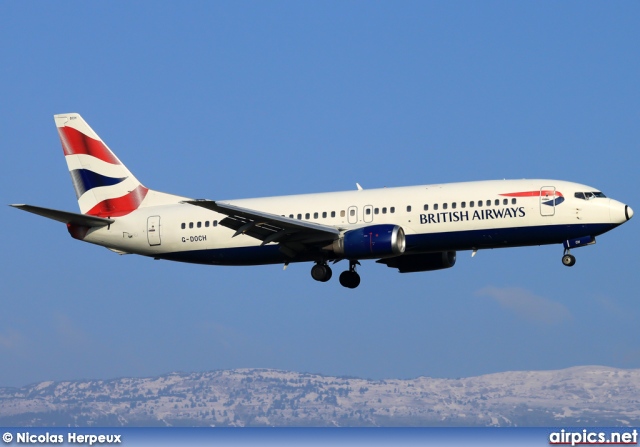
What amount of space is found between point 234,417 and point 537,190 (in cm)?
12539

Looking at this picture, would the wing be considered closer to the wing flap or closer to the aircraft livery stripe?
the wing flap

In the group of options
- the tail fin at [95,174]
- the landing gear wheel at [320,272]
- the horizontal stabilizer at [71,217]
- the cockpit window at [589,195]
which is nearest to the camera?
the cockpit window at [589,195]

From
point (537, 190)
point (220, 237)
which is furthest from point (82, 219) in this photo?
point (537, 190)

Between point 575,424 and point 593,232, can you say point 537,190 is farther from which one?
point 575,424

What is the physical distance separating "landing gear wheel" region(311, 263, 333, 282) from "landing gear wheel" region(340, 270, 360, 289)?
286 centimetres

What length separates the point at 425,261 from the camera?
57469mm

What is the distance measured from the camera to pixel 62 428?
463 feet

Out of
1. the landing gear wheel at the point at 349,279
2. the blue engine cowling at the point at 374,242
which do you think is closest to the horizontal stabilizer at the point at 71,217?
the landing gear wheel at the point at 349,279

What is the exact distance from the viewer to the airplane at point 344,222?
166 feet

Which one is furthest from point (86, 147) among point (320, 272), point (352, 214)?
point (352, 214)

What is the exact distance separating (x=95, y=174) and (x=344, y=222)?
16083 mm

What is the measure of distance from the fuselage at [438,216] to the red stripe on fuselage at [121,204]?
10.8ft

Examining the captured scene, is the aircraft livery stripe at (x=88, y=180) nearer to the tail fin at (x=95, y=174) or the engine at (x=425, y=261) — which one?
the tail fin at (x=95, y=174)

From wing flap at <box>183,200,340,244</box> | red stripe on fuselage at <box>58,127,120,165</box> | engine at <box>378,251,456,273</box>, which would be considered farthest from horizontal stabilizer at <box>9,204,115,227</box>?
engine at <box>378,251,456,273</box>
